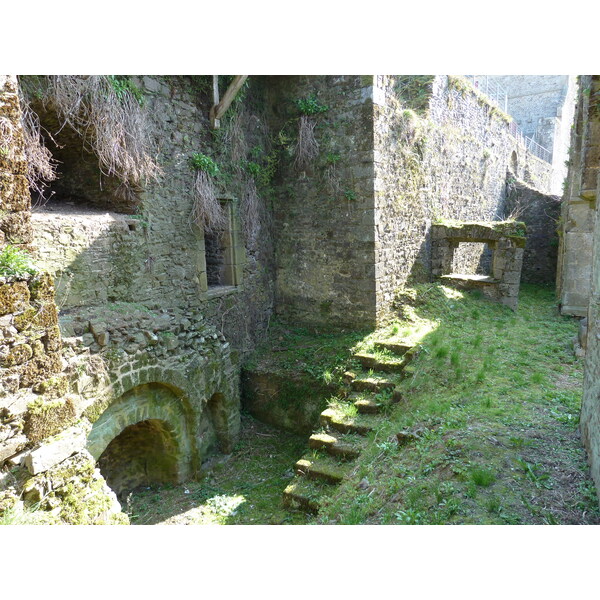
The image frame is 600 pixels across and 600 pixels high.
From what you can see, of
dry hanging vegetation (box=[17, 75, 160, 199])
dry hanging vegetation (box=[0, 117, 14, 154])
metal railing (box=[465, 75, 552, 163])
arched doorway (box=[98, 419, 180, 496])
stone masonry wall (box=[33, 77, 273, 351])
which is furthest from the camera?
metal railing (box=[465, 75, 552, 163])

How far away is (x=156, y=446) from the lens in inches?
247

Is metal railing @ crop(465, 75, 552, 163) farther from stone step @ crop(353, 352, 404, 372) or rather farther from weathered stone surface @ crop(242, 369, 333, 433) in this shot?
weathered stone surface @ crop(242, 369, 333, 433)

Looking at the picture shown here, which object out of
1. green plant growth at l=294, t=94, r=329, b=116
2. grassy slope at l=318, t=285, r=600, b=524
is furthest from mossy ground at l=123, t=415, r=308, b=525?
green plant growth at l=294, t=94, r=329, b=116

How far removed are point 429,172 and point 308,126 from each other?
3.18m

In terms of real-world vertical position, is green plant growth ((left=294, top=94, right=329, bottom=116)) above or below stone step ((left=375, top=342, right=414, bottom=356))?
above

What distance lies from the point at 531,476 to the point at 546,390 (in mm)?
2281

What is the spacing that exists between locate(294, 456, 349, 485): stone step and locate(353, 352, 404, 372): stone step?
1851 mm

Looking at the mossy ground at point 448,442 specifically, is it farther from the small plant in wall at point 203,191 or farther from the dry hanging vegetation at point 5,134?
the dry hanging vegetation at point 5,134

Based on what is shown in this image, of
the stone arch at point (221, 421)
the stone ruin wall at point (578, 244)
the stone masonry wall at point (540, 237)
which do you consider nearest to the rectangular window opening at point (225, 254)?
the stone arch at point (221, 421)

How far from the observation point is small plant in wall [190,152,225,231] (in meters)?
6.79

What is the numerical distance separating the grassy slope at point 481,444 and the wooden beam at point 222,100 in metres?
4.93

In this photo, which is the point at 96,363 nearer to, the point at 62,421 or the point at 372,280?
the point at 62,421

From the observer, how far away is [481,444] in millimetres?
4367

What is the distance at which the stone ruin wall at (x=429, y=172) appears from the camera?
26.7 ft
